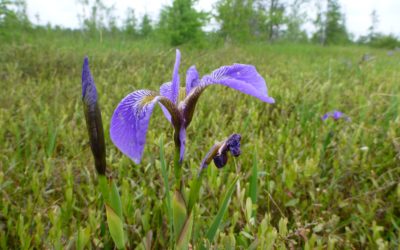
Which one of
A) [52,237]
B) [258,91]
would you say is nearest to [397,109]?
[258,91]

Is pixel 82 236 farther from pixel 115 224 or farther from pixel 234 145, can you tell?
pixel 234 145

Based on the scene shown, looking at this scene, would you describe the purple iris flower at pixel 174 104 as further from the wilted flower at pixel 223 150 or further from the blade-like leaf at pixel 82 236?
the blade-like leaf at pixel 82 236

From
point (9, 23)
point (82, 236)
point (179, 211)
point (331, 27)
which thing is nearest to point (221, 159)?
point (179, 211)

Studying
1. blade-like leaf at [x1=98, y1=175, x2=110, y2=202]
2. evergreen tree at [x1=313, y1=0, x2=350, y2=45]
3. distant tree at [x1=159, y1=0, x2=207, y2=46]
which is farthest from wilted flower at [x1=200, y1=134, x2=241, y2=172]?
evergreen tree at [x1=313, y1=0, x2=350, y2=45]

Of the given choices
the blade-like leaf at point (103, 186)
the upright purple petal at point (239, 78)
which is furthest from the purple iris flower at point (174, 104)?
the blade-like leaf at point (103, 186)

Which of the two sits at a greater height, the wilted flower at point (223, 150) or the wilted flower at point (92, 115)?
the wilted flower at point (92, 115)

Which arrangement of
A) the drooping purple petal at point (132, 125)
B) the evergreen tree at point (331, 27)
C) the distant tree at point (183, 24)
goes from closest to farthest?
the drooping purple petal at point (132, 125) → the distant tree at point (183, 24) → the evergreen tree at point (331, 27)

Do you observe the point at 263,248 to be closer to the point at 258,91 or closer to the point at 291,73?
the point at 258,91
